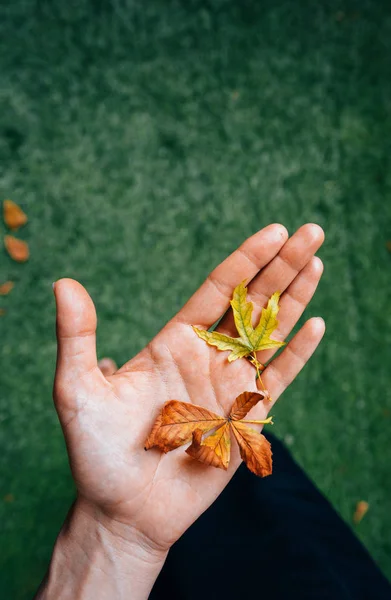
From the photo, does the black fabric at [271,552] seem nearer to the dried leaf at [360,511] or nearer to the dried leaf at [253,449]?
the dried leaf at [253,449]

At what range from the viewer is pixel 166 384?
1.46 meters

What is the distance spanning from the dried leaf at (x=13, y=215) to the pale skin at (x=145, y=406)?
3.21 feet

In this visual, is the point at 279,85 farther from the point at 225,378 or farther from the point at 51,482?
the point at 51,482

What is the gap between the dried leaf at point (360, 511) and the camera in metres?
2.38

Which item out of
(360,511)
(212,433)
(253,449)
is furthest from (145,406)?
(360,511)

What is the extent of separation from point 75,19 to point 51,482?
6.29 ft

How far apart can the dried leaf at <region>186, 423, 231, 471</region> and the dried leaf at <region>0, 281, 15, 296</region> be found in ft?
3.64

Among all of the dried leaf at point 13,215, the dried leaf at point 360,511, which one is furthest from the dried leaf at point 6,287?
the dried leaf at point 360,511

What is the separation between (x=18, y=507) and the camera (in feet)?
6.80

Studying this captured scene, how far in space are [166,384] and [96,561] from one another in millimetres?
489

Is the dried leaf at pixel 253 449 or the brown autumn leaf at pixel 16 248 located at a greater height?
the brown autumn leaf at pixel 16 248

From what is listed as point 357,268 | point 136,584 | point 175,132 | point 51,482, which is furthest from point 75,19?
point 136,584

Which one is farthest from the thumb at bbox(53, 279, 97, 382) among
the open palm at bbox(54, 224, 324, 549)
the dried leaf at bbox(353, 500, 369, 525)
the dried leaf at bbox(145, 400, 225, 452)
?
the dried leaf at bbox(353, 500, 369, 525)

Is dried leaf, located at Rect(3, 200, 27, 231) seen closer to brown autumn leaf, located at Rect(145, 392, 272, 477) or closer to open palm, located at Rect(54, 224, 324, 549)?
open palm, located at Rect(54, 224, 324, 549)
